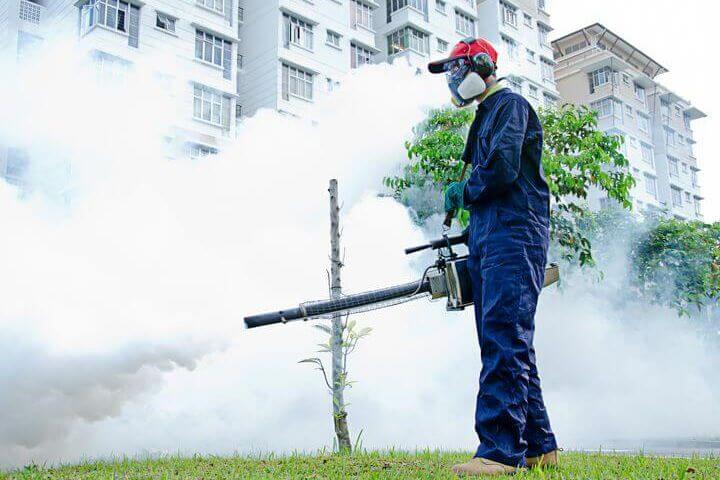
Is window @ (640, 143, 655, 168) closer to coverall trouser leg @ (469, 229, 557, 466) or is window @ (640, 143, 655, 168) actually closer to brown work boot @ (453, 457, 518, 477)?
coverall trouser leg @ (469, 229, 557, 466)

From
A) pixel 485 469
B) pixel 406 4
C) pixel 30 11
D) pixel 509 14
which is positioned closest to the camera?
pixel 485 469

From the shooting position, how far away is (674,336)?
88.7 feet

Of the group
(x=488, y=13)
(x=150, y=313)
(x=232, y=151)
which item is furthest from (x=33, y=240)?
(x=488, y=13)

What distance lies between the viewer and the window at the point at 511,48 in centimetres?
3631

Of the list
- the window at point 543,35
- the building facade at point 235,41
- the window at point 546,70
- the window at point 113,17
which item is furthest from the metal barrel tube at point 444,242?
the window at point 543,35

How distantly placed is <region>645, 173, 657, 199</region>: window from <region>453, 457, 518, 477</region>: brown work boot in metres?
42.8

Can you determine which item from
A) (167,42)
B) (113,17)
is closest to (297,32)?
(167,42)

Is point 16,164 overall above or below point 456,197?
above

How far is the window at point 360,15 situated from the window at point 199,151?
999cm

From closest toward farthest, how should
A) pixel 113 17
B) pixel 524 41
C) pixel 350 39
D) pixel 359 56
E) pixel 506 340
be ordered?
pixel 506 340
pixel 113 17
pixel 350 39
pixel 359 56
pixel 524 41

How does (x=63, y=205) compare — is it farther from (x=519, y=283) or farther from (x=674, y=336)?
(x=674, y=336)

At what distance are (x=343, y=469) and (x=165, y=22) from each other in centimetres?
1909

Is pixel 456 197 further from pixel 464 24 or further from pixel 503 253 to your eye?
→ pixel 464 24

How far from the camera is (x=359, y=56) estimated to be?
93.6 feet
